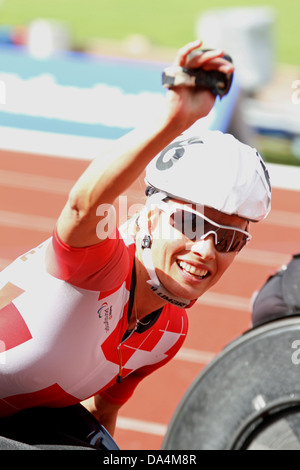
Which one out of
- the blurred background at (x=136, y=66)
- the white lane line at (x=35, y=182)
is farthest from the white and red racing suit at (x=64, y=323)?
the white lane line at (x=35, y=182)

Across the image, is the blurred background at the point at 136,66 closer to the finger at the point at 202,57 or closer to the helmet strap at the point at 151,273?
the helmet strap at the point at 151,273

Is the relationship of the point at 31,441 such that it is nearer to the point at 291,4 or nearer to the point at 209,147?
the point at 209,147

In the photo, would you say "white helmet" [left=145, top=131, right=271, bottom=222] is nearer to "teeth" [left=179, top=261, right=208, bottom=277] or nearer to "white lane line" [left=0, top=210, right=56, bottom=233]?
"teeth" [left=179, top=261, right=208, bottom=277]

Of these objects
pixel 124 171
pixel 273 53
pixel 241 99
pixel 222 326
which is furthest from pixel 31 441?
pixel 273 53

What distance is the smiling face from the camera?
198cm

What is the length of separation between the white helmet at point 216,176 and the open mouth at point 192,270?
0.17 m

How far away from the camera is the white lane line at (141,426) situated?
14.7 feet

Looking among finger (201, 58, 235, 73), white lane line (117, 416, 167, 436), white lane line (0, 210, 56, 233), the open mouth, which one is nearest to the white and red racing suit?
the open mouth

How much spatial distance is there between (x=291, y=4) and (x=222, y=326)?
1927cm

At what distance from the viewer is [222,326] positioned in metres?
5.66

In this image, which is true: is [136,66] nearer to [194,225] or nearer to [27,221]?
[27,221]

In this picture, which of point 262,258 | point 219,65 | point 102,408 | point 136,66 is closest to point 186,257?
point 219,65

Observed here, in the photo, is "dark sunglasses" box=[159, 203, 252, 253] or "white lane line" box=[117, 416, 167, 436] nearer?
"dark sunglasses" box=[159, 203, 252, 253]

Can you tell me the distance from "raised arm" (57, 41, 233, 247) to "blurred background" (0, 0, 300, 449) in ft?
1.27
